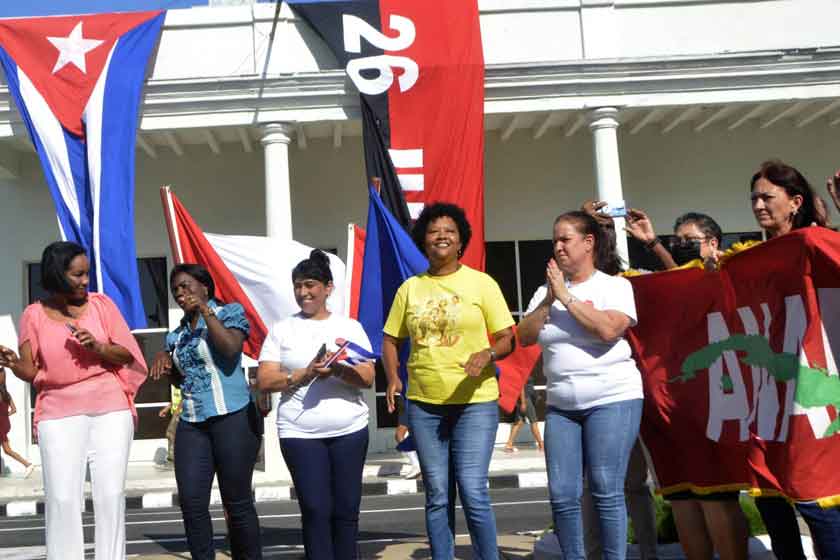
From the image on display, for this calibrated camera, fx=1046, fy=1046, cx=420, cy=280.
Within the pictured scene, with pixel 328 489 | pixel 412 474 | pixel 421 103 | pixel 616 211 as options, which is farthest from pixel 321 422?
pixel 421 103

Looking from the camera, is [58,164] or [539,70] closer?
[58,164]

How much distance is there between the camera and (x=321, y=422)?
5.36m

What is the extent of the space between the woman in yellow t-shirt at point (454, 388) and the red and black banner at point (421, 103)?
25.2 ft

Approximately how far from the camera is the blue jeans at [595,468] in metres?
4.82

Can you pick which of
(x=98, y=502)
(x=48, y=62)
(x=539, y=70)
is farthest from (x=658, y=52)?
(x=98, y=502)

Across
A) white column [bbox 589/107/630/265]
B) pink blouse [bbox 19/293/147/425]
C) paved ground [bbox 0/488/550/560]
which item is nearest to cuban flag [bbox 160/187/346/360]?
paved ground [bbox 0/488/550/560]

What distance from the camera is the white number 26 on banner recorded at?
13266 millimetres

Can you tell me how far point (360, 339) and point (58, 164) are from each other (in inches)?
341

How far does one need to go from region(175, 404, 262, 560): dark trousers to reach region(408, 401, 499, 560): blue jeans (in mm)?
1074

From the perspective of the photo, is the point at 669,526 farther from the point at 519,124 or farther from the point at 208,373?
the point at 519,124

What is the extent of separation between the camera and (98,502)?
5363 mm

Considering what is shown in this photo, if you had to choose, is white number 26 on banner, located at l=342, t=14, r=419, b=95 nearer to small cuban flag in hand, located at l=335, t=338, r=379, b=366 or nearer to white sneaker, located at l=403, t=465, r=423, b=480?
white sneaker, located at l=403, t=465, r=423, b=480

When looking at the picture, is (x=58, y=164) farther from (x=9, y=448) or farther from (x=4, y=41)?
(x=9, y=448)

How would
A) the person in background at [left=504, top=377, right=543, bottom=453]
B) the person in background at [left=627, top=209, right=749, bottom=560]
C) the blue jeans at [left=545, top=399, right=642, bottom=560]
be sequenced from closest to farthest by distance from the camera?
the blue jeans at [left=545, top=399, right=642, bottom=560] → the person in background at [left=627, top=209, right=749, bottom=560] → the person in background at [left=504, top=377, right=543, bottom=453]
